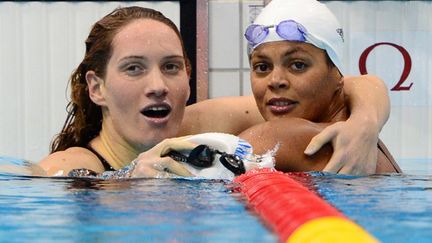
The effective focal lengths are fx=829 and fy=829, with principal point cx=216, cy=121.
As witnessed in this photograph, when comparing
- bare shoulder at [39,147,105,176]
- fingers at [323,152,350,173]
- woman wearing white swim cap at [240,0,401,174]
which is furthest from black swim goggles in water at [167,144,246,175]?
bare shoulder at [39,147,105,176]

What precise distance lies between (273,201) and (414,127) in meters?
5.80

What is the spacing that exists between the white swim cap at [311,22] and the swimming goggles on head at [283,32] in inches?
0.6

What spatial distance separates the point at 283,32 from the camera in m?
3.13

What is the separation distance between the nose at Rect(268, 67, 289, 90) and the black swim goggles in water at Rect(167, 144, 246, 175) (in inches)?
17.8

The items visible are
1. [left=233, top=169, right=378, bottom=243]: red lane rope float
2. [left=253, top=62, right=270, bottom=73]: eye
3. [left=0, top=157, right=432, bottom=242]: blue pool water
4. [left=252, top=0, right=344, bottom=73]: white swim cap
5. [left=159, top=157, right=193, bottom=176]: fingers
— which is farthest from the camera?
[left=252, top=0, right=344, bottom=73]: white swim cap

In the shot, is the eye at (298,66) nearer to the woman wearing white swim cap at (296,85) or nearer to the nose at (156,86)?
the woman wearing white swim cap at (296,85)

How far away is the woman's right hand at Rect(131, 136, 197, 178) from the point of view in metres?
2.54

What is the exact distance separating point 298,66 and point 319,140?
0.41 metres

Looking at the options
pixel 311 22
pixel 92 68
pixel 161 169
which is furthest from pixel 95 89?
pixel 311 22

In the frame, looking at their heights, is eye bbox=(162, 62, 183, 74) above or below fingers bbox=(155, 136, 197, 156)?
above

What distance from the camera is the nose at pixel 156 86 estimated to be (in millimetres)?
2902

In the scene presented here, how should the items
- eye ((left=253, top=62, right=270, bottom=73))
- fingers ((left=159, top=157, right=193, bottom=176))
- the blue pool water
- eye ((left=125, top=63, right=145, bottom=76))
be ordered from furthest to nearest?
eye ((left=253, top=62, right=270, bottom=73))
eye ((left=125, top=63, right=145, bottom=76))
fingers ((left=159, top=157, right=193, bottom=176))
the blue pool water

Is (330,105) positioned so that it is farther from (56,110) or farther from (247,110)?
(56,110)

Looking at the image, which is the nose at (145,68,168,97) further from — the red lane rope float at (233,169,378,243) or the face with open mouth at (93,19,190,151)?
the red lane rope float at (233,169,378,243)
